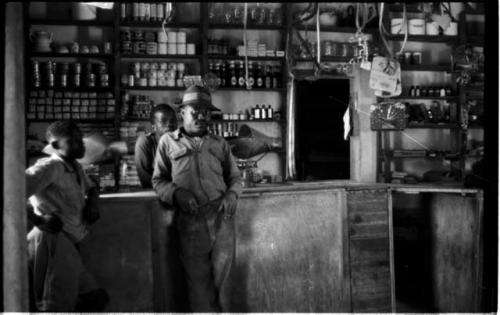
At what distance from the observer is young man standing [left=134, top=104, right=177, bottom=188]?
436 cm

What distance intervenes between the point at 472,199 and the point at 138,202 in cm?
242

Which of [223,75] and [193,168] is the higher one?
[223,75]

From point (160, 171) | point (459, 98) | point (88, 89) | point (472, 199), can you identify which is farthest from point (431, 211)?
point (88, 89)

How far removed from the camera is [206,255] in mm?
3438

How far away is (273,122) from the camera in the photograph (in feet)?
22.2

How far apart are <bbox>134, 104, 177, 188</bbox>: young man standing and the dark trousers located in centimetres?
97

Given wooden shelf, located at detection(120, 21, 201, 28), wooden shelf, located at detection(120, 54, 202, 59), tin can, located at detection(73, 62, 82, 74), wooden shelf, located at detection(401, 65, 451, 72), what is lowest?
tin can, located at detection(73, 62, 82, 74)

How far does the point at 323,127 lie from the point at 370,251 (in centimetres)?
578

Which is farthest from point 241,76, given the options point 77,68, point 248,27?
point 77,68

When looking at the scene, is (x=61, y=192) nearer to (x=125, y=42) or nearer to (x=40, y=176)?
(x=40, y=176)

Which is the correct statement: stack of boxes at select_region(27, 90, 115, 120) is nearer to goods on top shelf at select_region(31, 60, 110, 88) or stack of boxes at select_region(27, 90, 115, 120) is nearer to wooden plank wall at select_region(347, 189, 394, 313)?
goods on top shelf at select_region(31, 60, 110, 88)

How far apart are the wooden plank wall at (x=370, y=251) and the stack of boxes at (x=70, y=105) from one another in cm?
327

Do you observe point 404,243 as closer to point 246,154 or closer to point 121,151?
point 246,154

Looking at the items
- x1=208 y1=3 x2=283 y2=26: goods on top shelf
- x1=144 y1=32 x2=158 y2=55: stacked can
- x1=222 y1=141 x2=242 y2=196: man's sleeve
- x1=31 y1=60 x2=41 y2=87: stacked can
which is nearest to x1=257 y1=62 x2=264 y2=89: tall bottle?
x1=208 y1=3 x2=283 y2=26: goods on top shelf
